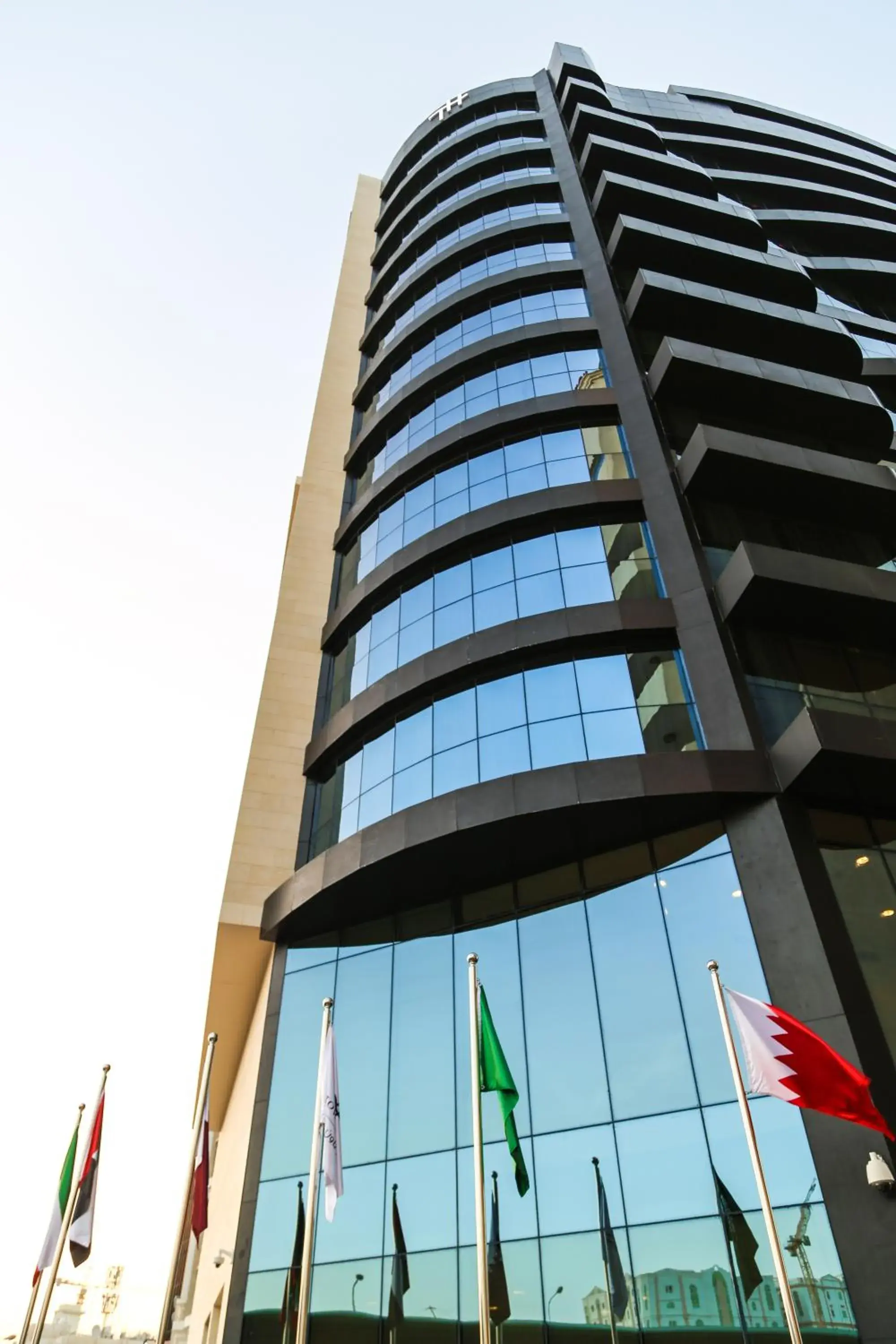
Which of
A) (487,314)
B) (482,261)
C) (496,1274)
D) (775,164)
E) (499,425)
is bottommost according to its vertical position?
(496,1274)

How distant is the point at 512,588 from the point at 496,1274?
14.3m

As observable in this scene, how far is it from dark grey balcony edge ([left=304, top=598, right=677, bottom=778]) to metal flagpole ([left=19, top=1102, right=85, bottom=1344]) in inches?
415

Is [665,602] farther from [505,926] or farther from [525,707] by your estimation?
[505,926]

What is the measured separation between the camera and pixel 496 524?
22781 millimetres

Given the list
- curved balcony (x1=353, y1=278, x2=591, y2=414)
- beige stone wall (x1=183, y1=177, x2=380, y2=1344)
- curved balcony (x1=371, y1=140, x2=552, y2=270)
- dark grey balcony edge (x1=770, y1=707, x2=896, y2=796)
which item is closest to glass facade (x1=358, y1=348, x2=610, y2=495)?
curved balcony (x1=353, y1=278, x2=591, y2=414)

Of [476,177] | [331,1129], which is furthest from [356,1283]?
[476,177]

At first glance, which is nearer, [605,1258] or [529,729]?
[605,1258]

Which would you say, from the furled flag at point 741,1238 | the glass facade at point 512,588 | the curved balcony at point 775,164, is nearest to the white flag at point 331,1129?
the furled flag at point 741,1238

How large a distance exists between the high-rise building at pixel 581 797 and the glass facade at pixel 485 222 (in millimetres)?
2078

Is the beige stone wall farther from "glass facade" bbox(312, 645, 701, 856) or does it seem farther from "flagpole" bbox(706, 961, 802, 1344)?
"flagpole" bbox(706, 961, 802, 1344)

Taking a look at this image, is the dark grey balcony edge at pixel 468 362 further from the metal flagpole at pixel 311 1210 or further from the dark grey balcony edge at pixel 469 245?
the metal flagpole at pixel 311 1210

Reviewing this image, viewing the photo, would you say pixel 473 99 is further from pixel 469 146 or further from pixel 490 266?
pixel 490 266

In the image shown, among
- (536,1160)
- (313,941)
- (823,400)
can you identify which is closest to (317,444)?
(823,400)

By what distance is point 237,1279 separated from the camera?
650 inches
